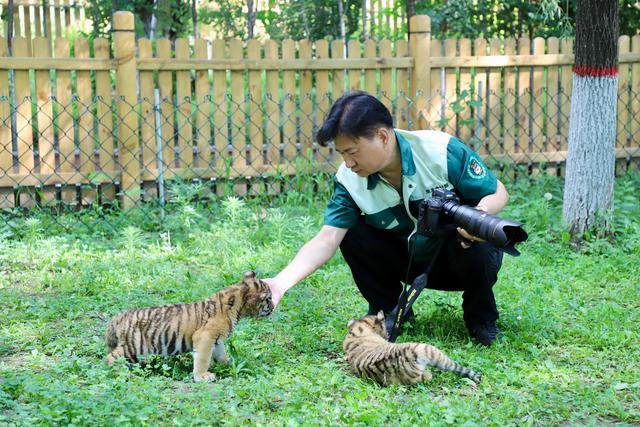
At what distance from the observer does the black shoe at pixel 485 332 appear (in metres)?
4.82

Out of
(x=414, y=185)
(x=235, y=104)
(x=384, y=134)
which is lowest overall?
(x=414, y=185)

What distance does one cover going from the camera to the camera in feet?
13.3

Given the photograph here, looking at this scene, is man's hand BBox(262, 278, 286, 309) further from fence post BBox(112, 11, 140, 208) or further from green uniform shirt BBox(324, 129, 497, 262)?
fence post BBox(112, 11, 140, 208)

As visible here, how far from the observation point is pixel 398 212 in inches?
188

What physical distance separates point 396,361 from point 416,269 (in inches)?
36.6

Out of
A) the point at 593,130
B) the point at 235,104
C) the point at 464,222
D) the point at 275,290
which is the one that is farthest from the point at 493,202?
A: the point at 235,104

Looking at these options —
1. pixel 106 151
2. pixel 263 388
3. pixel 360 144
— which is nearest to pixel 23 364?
pixel 263 388

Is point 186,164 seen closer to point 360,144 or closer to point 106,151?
point 106,151

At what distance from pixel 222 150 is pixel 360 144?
4582mm

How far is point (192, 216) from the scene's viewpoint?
7.95 metres

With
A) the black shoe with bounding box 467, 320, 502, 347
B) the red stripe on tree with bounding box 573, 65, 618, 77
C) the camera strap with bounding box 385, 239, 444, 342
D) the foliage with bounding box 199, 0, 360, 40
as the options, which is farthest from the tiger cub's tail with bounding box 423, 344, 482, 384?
the foliage with bounding box 199, 0, 360, 40

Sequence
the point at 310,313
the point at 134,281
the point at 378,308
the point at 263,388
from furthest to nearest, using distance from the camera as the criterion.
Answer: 1. the point at 134,281
2. the point at 310,313
3. the point at 378,308
4. the point at 263,388

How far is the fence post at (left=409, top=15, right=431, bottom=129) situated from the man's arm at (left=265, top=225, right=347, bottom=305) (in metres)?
4.57

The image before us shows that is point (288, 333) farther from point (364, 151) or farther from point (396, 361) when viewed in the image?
point (364, 151)
